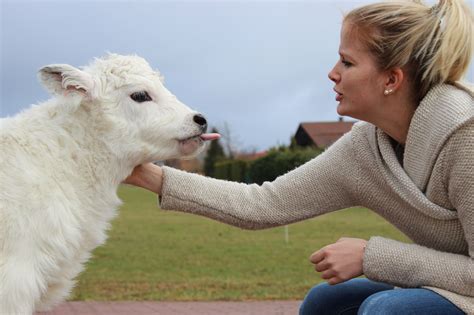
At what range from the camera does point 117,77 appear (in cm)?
397

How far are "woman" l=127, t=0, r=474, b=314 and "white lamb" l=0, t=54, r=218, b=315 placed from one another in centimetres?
25

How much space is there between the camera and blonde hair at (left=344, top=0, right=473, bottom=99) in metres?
3.62

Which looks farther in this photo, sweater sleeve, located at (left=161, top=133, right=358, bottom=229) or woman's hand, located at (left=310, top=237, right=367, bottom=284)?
sweater sleeve, located at (left=161, top=133, right=358, bottom=229)

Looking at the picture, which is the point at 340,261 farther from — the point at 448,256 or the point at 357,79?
the point at 357,79

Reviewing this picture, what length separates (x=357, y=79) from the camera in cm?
379

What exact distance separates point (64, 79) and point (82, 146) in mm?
359

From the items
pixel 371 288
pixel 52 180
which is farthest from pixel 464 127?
pixel 52 180

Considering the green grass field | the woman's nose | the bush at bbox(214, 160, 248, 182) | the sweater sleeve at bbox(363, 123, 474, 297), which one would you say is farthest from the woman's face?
the bush at bbox(214, 160, 248, 182)

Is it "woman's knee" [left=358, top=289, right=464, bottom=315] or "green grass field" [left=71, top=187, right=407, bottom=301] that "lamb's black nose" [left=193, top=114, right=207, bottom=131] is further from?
"green grass field" [left=71, top=187, right=407, bottom=301]

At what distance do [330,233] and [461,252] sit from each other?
15012mm

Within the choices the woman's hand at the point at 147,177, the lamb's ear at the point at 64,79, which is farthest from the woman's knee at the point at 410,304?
the lamb's ear at the point at 64,79

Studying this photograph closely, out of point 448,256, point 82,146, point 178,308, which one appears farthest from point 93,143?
point 178,308

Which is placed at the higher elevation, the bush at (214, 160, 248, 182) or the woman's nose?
the woman's nose

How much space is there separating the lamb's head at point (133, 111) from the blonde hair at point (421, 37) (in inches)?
37.9
